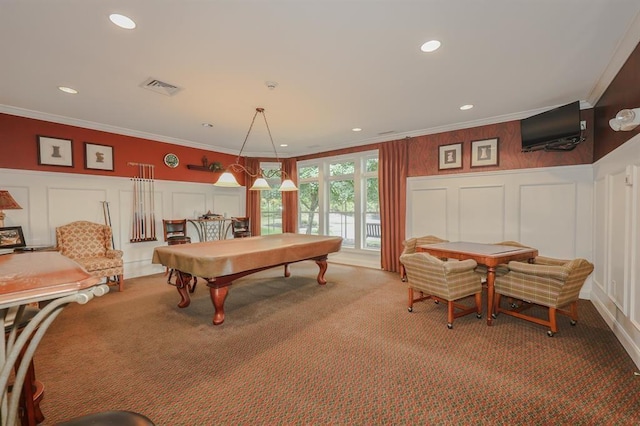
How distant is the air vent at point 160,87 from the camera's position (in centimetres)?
314

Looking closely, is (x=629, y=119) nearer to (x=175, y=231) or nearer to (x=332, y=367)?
(x=332, y=367)

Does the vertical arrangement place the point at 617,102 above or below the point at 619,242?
above

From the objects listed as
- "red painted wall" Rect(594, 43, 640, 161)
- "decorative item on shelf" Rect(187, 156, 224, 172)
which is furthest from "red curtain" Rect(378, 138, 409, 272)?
"decorative item on shelf" Rect(187, 156, 224, 172)

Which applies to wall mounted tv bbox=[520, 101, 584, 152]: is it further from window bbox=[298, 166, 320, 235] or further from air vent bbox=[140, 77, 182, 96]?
air vent bbox=[140, 77, 182, 96]

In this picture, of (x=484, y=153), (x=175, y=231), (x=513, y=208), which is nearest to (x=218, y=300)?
(x=175, y=231)

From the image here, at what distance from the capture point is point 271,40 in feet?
7.80

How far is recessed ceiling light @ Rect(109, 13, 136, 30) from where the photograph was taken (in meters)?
2.07

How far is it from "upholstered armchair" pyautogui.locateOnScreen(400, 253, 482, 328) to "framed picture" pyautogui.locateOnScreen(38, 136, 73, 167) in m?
5.33

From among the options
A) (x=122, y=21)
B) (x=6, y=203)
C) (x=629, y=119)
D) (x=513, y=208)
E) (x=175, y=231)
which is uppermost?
(x=122, y=21)

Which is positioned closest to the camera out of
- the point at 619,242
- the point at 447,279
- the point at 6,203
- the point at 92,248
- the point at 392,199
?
the point at 619,242

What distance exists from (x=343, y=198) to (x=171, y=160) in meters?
3.76

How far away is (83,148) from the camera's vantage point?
184 inches

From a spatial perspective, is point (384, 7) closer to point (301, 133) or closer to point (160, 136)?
point (301, 133)

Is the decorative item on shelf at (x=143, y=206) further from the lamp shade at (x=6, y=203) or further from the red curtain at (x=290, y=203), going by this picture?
the red curtain at (x=290, y=203)
